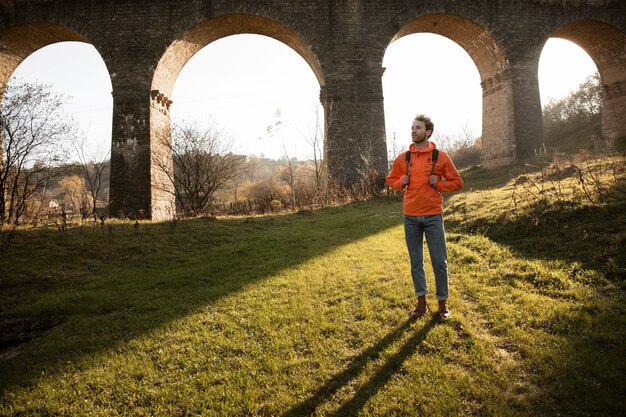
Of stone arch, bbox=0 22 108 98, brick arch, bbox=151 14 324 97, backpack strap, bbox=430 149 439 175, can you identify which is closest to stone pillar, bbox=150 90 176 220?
brick arch, bbox=151 14 324 97

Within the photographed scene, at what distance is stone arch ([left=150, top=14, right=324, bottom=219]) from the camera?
12156 mm

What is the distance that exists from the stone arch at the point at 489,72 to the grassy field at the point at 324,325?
26.9 feet

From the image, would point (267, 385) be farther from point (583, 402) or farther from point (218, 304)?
point (583, 402)

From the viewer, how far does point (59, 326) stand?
12.2 ft

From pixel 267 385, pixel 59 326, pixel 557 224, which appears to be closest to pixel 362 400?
pixel 267 385

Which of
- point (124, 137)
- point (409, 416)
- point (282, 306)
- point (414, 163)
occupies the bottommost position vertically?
point (409, 416)

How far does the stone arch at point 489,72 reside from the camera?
13.5m

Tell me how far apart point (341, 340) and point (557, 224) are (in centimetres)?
401

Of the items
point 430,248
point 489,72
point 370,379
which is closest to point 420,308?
point 430,248

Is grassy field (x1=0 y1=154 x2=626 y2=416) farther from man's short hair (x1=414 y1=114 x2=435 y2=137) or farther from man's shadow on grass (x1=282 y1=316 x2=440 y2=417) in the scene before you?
man's short hair (x1=414 y1=114 x2=435 y2=137)

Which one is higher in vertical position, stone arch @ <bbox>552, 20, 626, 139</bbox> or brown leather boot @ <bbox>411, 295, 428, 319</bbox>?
stone arch @ <bbox>552, 20, 626, 139</bbox>

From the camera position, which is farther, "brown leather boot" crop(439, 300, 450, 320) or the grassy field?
"brown leather boot" crop(439, 300, 450, 320)

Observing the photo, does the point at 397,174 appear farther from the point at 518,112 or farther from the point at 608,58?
the point at 608,58

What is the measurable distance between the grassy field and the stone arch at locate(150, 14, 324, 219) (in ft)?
20.5
